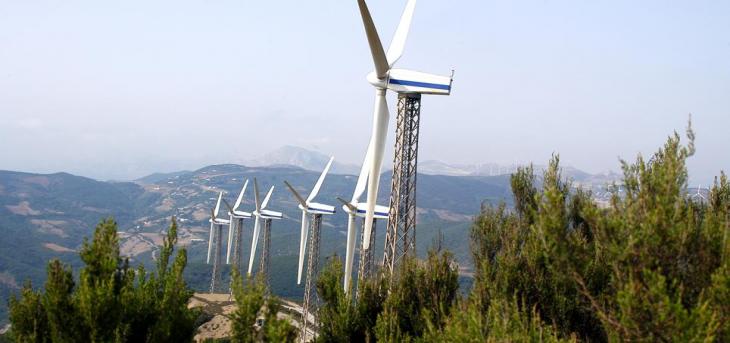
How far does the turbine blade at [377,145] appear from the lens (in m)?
32.8

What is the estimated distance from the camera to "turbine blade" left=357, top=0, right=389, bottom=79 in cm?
3025

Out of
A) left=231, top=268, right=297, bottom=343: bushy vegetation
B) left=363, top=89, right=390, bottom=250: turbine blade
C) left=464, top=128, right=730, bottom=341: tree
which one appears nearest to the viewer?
left=464, top=128, right=730, bottom=341: tree

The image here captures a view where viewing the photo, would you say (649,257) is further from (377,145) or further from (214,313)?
(214,313)

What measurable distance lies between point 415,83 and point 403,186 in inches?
247

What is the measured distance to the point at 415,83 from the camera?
31797 mm

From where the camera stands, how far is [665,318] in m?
13.7

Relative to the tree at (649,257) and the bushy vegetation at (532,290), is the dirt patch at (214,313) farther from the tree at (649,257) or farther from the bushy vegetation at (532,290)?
the tree at (649,257)

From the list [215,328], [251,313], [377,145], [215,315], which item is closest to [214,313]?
[215,315]

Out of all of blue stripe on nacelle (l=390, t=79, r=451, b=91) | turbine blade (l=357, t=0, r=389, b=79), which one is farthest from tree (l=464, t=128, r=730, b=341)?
turbine blade (l=357, t=0, r=389, b=79)

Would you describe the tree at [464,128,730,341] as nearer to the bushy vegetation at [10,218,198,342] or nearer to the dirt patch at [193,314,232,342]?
the bushy vegetation at [10,218,198,342]

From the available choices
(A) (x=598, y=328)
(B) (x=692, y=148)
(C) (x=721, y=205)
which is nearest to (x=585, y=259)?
(B) (x=692, y=148)

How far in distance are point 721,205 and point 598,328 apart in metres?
8.71

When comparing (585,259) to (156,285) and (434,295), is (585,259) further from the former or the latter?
(156,285)

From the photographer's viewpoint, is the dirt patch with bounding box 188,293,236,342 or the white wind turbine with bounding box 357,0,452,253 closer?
the white wind turbine with bounding box 357,0,452,253
